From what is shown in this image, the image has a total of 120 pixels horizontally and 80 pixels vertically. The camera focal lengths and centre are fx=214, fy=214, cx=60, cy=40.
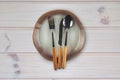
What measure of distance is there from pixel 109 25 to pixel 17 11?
59 cm

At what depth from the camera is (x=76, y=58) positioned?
4.36 ft

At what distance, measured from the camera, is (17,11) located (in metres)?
1.36

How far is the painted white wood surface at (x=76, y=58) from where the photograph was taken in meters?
1.32

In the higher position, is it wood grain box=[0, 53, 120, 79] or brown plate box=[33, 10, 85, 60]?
brown plate box=[33, 10, 85, 60]

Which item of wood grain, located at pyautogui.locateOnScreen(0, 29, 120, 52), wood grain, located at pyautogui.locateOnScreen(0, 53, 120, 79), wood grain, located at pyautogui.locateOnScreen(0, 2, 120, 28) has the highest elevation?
wood grain, located at pyautogui.locateOnScreen(0, 2, 120, 28)

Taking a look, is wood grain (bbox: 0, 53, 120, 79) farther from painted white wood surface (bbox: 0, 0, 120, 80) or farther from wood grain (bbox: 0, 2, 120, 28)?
wood grain (bbox: 0, 2, 120, 28)

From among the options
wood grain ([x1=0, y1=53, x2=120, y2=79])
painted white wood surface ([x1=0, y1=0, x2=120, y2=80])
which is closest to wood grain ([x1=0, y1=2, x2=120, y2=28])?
painted white wood surface ([x1=0, y1=0, x2=120, y2=80])

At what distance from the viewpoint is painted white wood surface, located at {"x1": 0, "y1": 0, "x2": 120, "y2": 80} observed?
4.33 feet
